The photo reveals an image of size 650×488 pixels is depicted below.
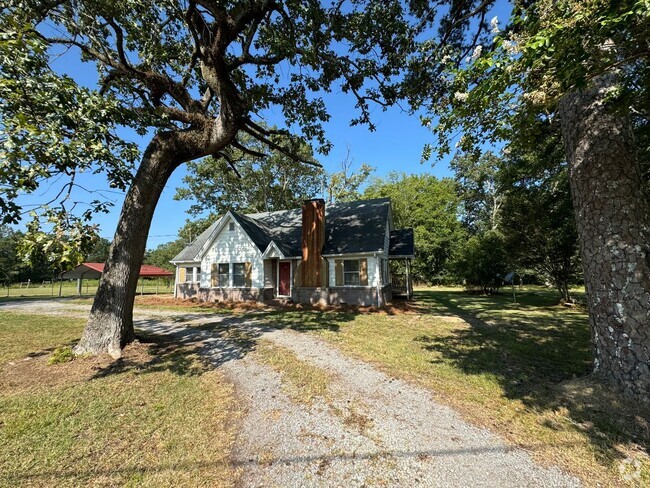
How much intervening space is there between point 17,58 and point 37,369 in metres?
5.35

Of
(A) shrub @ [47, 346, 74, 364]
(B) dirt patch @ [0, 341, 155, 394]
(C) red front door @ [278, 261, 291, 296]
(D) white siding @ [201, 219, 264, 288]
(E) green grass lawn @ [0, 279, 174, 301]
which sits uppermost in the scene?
(D) white siding @ [201, 219, 264, 288]

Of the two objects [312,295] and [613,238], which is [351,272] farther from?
[613,238]

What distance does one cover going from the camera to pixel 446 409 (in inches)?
160

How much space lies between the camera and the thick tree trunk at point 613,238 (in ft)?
12.9

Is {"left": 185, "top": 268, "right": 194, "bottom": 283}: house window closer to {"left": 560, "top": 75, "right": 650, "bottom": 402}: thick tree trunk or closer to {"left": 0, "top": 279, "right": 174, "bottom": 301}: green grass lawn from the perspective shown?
{"left": 0, "top": 279, "right": 174, "bottom": 301}: green grass lawn

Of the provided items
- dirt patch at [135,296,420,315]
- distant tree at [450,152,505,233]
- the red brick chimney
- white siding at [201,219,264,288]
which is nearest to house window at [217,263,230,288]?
white siding at [201,219,264,288]

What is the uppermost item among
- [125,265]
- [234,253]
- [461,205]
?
[461,205]

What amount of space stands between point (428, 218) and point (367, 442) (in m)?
30.9

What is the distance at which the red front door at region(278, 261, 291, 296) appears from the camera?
681 inches

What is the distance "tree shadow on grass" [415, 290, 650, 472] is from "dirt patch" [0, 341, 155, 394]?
6745 mm

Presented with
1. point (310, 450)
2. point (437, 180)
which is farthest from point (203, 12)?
point (437, 180)

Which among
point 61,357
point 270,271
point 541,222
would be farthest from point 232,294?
point 541,222

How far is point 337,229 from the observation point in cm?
1772

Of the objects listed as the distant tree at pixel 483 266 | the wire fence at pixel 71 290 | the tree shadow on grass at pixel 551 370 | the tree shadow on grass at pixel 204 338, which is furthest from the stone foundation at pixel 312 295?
the wire fence at pixel 71 290
